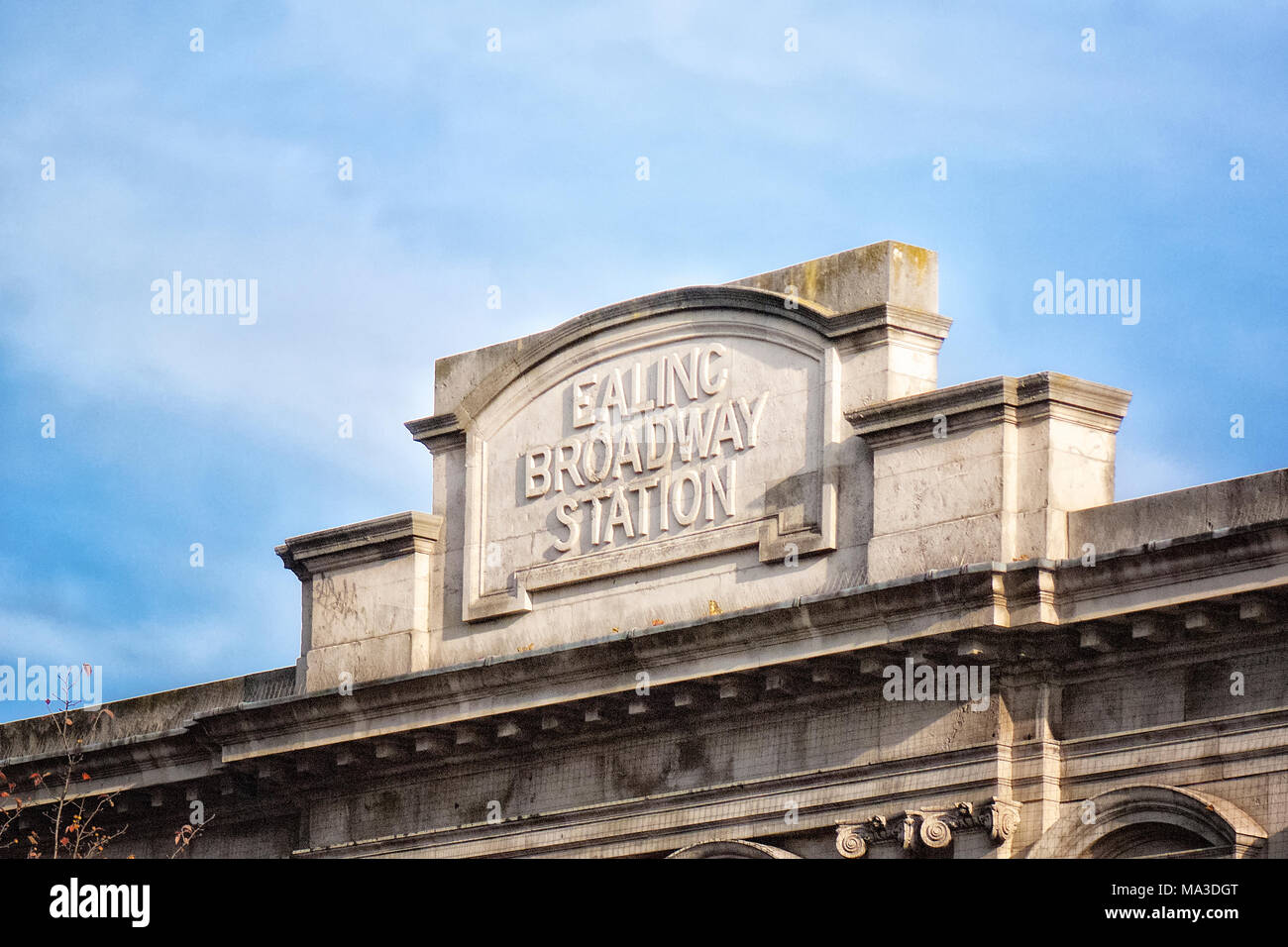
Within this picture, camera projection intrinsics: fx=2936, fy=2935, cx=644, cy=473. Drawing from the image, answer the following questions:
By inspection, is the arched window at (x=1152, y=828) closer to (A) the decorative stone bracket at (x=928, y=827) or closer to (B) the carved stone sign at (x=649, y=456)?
(A) the decorative stone bracket at (x=928, y=827)

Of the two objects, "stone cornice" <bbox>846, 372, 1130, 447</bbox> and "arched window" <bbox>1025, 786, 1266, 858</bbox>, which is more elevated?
"stone cornice" <bbox>846, 372, 1130, 447</bbox>

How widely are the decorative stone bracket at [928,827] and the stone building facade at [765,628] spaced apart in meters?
0.03

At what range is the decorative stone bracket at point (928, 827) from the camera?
30.4 metres

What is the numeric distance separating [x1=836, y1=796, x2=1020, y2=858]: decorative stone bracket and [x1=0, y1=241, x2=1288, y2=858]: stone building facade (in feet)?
0.11

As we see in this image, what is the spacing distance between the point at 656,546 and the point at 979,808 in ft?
18.3

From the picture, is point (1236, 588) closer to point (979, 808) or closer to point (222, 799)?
point (979, 808)

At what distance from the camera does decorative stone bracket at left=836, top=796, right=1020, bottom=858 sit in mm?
30422

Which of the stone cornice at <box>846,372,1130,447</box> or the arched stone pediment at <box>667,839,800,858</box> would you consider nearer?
the stone cornice at <box>846,372,1130,447</box>

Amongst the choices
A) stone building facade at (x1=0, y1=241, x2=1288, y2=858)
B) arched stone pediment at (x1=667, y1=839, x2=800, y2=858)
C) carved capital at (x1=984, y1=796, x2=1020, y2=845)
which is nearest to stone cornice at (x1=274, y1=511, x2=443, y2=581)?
Result: stone building facade at (x1=0, y1=241, x2=1288, y2=858)

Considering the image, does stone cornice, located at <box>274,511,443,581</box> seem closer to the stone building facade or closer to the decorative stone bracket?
the stone building facade

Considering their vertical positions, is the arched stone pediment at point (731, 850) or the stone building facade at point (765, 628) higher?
the stone building facade at point (765, 628)

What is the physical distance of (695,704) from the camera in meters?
33.1

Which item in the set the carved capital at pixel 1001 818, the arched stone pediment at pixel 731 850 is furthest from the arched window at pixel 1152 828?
the arched stone pediment at pixel 731 850
